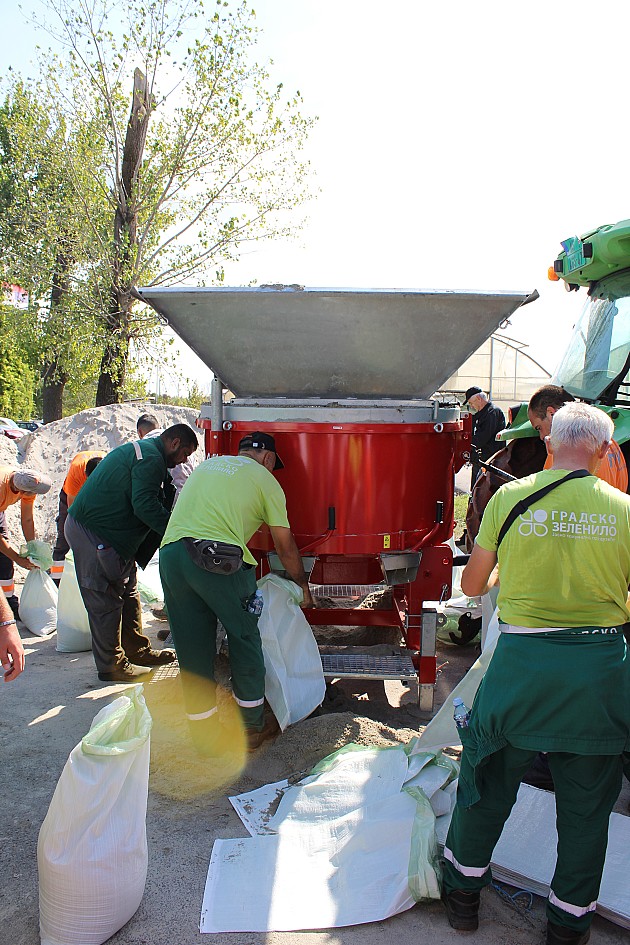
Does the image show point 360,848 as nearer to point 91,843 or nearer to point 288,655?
point 91,843

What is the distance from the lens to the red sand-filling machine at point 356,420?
3.53 meters

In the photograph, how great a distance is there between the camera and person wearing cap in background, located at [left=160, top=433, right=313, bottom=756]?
10.8ft

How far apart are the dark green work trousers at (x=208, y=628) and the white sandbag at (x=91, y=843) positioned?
113 centimetres

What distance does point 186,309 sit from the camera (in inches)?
142

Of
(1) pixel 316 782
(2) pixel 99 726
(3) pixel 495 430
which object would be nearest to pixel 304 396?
(1) pixel 316 782

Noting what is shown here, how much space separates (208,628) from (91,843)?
1414 millimetres

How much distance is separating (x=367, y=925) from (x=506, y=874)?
52 centimetres

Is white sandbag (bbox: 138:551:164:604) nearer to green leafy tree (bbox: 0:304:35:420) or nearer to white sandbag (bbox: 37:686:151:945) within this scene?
white sandbag (bbox: 37:686:151:945)

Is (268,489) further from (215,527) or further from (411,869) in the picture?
(411,869)

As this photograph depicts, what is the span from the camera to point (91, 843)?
2.07 metres

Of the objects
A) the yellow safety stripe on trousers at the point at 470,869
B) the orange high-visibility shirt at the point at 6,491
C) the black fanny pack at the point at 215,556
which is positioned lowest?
the yellow safety stripe on trousers at the point at 470,869

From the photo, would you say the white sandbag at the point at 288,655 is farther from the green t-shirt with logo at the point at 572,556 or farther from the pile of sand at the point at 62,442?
the pile of sand at the point at 62,442

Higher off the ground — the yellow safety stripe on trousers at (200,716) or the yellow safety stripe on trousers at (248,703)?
the yellow safety stripe on trousers at (248,703)

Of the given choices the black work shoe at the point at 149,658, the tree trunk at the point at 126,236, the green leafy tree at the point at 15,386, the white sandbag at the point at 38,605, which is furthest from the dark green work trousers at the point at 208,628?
the green leafy tree at the point at 15,386
